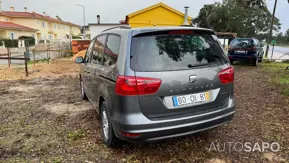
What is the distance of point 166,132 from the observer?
2404 mm

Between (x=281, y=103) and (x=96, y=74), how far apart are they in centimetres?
418

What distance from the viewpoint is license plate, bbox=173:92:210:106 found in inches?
95.8

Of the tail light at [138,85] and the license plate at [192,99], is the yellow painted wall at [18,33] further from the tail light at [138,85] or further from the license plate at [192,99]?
the license plate at [192,99]

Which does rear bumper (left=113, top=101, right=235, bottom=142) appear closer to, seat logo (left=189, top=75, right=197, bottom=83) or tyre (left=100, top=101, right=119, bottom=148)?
tyre (left=100, top=101, right=119, bottom=148)

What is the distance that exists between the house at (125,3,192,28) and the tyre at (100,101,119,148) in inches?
648

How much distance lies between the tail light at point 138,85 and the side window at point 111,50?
42 cm

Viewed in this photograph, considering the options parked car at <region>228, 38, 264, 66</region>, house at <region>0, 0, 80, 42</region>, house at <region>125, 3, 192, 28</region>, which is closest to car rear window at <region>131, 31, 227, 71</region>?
parked car at <region>228, 38, 264, 66</region>

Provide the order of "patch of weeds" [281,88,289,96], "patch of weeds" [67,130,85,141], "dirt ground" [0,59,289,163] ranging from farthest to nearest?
"patch of weeds" [281,88,289,96] < "patch of weeds" [67,130,85,141] < "dirt ground" [0,59,289,163]

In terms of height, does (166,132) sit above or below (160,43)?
below

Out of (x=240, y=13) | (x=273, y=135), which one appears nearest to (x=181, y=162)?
(x=273, y=135)

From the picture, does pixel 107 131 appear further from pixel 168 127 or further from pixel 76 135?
pixel 168 127

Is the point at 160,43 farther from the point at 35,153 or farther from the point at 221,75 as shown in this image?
the point at 35,153

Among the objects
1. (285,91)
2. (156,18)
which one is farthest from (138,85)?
(156,18)

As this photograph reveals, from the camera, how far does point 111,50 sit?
2.91 metres
